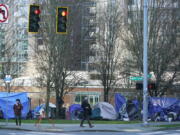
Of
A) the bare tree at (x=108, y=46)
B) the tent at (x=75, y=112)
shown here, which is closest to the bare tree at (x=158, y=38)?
the bare tree at (x=108, y=46)

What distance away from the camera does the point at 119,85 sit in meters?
52.2

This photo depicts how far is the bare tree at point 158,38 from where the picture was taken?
140 feet

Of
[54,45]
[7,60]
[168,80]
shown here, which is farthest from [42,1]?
[168,80]

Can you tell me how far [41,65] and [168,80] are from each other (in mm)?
12728

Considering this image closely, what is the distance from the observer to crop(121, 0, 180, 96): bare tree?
4259cm

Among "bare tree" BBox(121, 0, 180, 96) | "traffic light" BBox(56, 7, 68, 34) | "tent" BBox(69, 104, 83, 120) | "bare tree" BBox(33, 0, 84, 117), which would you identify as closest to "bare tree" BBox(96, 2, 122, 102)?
"bare tree" BBox(121, 0, 180, 96)

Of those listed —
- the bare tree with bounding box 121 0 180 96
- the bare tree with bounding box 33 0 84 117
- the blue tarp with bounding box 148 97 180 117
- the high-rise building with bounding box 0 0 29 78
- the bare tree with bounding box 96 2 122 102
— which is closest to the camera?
the blue tarp with bounding box 148 97 180 117

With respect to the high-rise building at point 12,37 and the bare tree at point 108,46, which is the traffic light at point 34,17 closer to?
the high-rise building at point 12,37

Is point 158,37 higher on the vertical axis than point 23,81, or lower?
higher

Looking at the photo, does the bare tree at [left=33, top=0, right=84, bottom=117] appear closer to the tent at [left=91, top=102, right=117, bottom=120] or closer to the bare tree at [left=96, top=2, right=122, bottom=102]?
the tent at [left=91, top=102, right=117, bottom=120]

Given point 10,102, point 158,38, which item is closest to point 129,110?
point 158,38

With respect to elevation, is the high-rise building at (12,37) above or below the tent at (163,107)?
above

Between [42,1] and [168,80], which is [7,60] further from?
[168,80]

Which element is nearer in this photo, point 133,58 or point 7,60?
point 133,58
